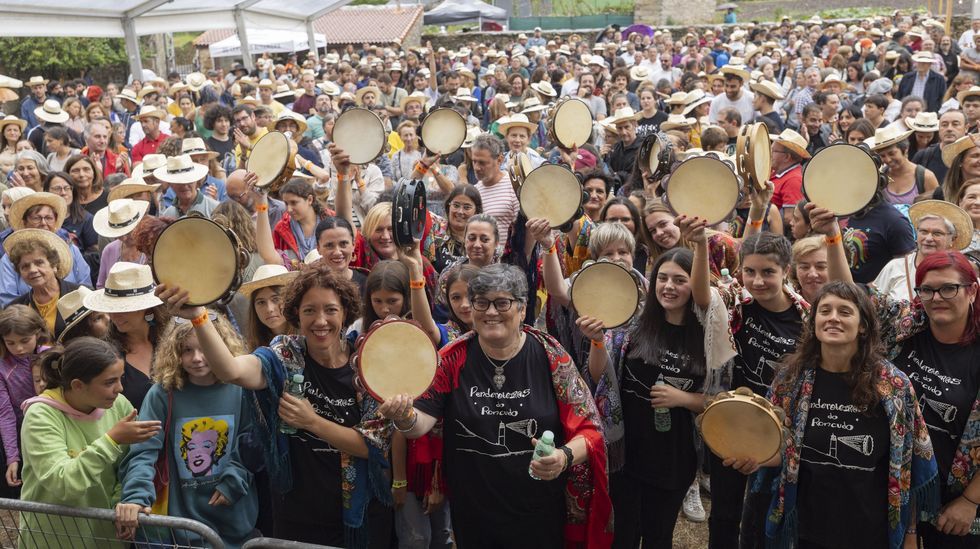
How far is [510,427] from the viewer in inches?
140

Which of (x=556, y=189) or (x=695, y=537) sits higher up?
(x=556, y=189)

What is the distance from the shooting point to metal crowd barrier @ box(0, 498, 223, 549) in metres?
3.56

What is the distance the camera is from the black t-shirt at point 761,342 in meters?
4.16

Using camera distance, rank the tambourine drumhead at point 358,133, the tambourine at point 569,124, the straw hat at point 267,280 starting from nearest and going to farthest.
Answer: the straw hat at point 267,280
the tambourine drumhead at point 358,133
the tambourine at point 569,124

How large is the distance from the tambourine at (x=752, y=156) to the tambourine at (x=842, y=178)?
222 millimetres

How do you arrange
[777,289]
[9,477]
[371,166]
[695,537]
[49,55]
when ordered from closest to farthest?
[777,289] → [9,477] → [695,537] → [371,166] → [49,55]

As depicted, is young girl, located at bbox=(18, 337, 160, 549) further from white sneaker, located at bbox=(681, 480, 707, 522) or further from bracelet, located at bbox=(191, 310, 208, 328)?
white sneaker, located at bbox=(681, 480, 707, 522)

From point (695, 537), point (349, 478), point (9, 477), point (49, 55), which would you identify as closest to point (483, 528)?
point (349, 478)

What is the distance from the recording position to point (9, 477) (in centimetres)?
458

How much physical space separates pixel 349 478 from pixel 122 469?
36.9 inches

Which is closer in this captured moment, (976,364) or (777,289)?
(976,364)

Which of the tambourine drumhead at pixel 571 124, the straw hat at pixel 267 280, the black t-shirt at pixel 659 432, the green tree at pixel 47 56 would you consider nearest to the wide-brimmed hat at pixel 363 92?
the tambourine drumhead at pixel 571 124

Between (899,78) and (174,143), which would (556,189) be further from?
(899,78)

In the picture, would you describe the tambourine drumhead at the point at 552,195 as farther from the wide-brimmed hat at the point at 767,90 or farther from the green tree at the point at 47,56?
the green tree at the point at 47,56
